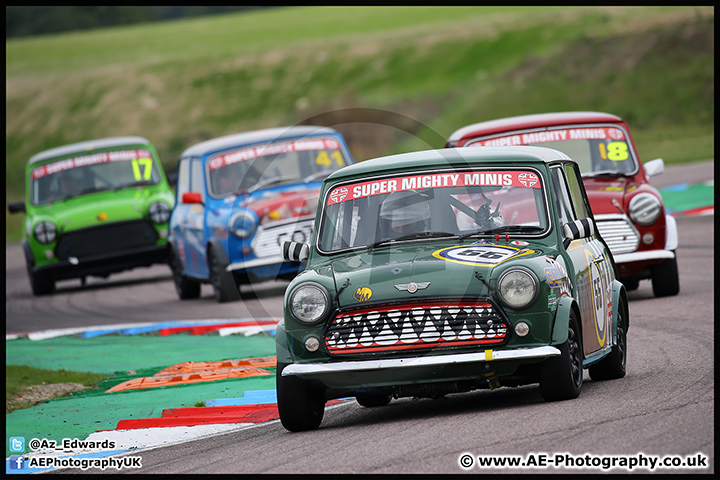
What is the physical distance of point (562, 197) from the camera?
7.55 m

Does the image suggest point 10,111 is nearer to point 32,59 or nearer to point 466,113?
point 32,59

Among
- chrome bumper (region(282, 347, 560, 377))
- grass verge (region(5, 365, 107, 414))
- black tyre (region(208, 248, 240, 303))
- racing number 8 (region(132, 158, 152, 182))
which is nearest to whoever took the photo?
chrome bumper (region(282, 347, 560, 377))

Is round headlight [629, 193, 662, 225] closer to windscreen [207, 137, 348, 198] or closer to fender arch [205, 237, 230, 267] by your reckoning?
windscreen [207, 137, 348, 198]

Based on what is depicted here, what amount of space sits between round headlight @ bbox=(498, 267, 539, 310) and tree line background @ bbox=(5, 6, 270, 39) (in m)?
104

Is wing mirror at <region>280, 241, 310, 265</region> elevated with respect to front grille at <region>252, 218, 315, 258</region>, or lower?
elevated

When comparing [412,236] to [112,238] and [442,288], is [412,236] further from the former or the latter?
[112,238]

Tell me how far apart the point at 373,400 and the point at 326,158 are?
7.33 meters

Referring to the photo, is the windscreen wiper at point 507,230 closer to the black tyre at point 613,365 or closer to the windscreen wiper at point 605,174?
the black tyre at point 613,365

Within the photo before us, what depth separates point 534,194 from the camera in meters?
7.28

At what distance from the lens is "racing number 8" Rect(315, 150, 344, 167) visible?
47.6 ft

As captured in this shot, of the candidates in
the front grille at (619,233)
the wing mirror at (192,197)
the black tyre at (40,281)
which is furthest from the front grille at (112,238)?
the front grille at (619,233)

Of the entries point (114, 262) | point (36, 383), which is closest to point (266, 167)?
point (114, 262)

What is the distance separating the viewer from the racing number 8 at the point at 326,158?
47.6ft

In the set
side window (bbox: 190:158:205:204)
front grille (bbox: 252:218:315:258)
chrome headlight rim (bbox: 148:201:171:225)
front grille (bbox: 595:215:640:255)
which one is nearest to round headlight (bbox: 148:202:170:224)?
chrome headlight rim (bbox: 148:201:171:225)
